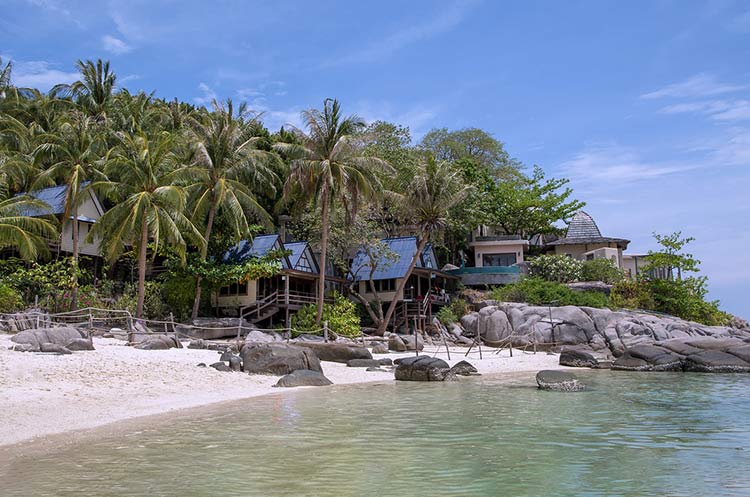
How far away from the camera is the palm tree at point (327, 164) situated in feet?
105

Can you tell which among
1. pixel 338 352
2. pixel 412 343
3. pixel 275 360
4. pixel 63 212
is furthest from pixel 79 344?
pixel 63 212

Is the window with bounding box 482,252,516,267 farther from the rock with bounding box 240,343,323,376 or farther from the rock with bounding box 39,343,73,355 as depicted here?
the rock with bounding box 39,343,73,355

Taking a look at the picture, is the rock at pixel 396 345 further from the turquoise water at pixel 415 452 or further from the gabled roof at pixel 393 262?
the turquoise water at pixel 415 452

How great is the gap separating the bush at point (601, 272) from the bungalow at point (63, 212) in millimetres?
30559

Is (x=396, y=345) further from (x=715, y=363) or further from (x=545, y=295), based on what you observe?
(x=715, y=363)

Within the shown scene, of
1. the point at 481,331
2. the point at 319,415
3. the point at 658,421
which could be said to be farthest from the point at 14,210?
the point at 658,421

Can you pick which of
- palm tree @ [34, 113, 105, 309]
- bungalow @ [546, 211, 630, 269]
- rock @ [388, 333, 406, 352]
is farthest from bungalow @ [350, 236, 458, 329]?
palm tree @ [34, 113, 105, 309]

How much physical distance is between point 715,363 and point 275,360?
1774 centimetres

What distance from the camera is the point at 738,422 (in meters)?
12.7

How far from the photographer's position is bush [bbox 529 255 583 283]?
42125 mm

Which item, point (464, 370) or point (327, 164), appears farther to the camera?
point (327, 164)

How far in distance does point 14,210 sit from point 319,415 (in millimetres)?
22336

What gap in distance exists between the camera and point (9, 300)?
1059 inches

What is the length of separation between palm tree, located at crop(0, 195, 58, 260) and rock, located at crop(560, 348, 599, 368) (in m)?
23.1
